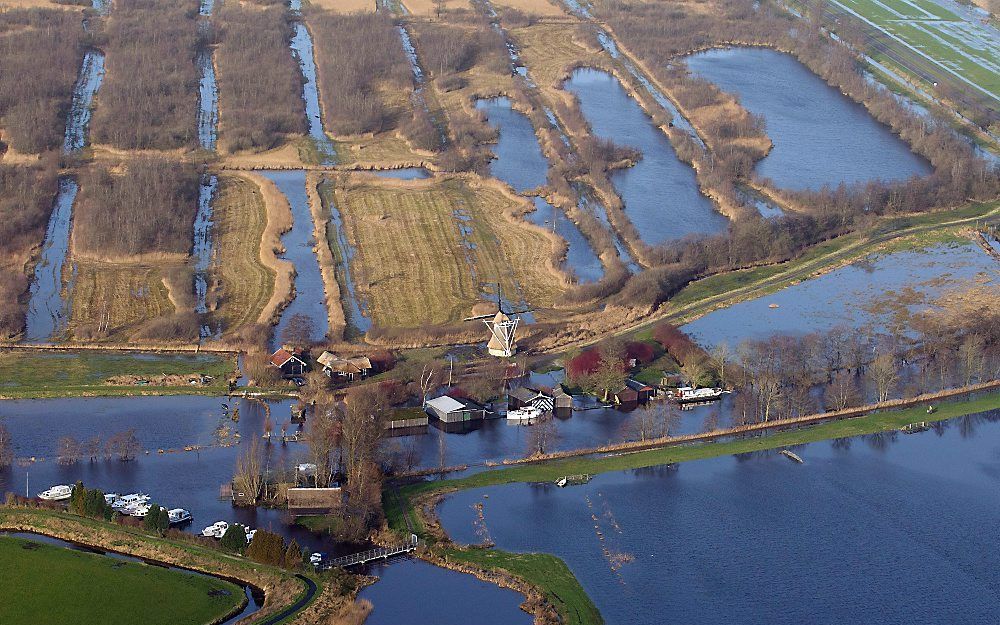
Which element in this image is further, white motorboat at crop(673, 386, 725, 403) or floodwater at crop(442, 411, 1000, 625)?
white motorboat at crop(673, 386, 725, 403)

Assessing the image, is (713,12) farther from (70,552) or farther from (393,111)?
(70,552)

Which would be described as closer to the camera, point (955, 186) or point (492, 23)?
point (955, 186)

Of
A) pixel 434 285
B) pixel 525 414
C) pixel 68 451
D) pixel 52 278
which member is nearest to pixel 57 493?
pixel 68 451

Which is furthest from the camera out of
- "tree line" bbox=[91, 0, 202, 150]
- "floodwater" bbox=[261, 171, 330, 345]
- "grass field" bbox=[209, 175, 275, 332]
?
"tree line" bbox=[91, 0, 202, 150]

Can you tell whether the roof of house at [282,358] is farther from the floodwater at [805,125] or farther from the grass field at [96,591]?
the floodwater at [805,125]

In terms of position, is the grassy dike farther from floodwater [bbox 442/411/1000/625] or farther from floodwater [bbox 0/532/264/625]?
floodwater [bbox 0/532/264/625]

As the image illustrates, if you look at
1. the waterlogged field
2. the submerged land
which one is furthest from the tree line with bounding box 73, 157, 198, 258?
the waterlogged field

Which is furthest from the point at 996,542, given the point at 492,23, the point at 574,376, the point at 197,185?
the point at 492,23
